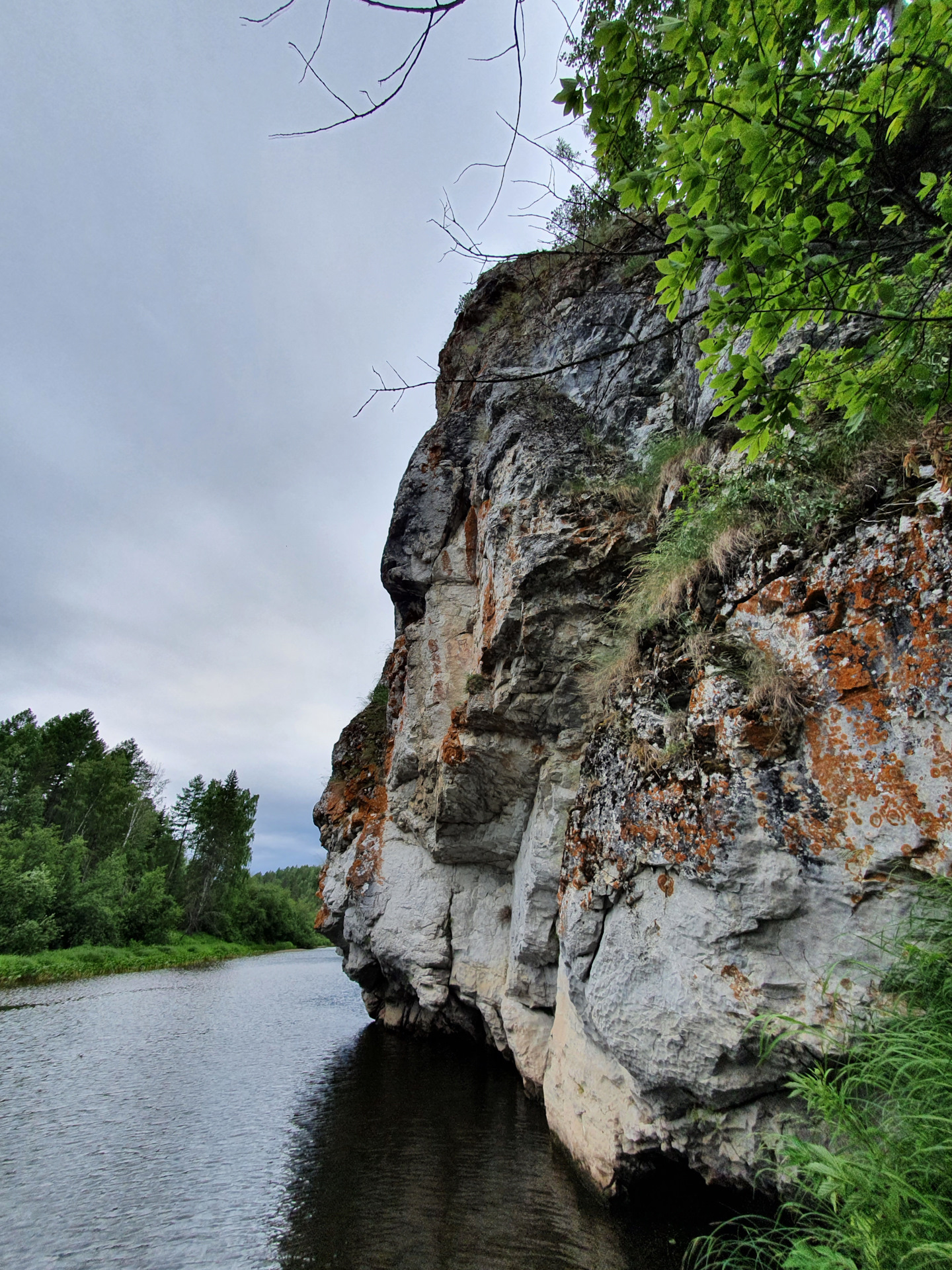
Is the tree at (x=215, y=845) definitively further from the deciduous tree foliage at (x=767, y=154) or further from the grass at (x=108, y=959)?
the deciduous tree foliage at (x=767, y=154)

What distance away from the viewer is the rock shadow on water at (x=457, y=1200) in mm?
4574

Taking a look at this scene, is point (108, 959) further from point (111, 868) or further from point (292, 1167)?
point (292, 1167)

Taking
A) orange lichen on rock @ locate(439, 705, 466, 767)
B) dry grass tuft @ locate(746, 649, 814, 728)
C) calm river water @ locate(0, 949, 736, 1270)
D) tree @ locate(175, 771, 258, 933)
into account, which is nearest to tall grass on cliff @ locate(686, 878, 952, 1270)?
dry grass tuft @ locate(746, 649, 814, 728)

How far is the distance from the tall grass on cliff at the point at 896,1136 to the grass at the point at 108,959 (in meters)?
26.8

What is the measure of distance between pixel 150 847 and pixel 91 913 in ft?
53.6

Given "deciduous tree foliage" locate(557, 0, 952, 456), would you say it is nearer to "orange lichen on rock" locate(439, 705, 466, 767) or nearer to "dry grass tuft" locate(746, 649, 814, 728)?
"dry grass tuft" locate(746, 649, 814, 728)

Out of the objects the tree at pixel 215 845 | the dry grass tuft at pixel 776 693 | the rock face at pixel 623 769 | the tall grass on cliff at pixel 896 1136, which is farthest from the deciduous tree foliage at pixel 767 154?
the tree at pixel 215 845

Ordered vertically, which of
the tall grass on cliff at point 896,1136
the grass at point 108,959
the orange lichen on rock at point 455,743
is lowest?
the grass at point 108,959

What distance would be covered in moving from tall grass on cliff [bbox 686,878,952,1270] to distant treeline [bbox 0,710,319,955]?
103 ft

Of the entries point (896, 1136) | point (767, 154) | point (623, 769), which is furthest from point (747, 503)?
point (896, 1136)

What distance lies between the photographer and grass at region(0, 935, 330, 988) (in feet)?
72.0

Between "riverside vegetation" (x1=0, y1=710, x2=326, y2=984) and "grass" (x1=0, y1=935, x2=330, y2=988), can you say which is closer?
"grass" (x1=0, y1=935, x2=330, y2=988)

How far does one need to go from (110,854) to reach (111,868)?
6276mm

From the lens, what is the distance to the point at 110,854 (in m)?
39.5
